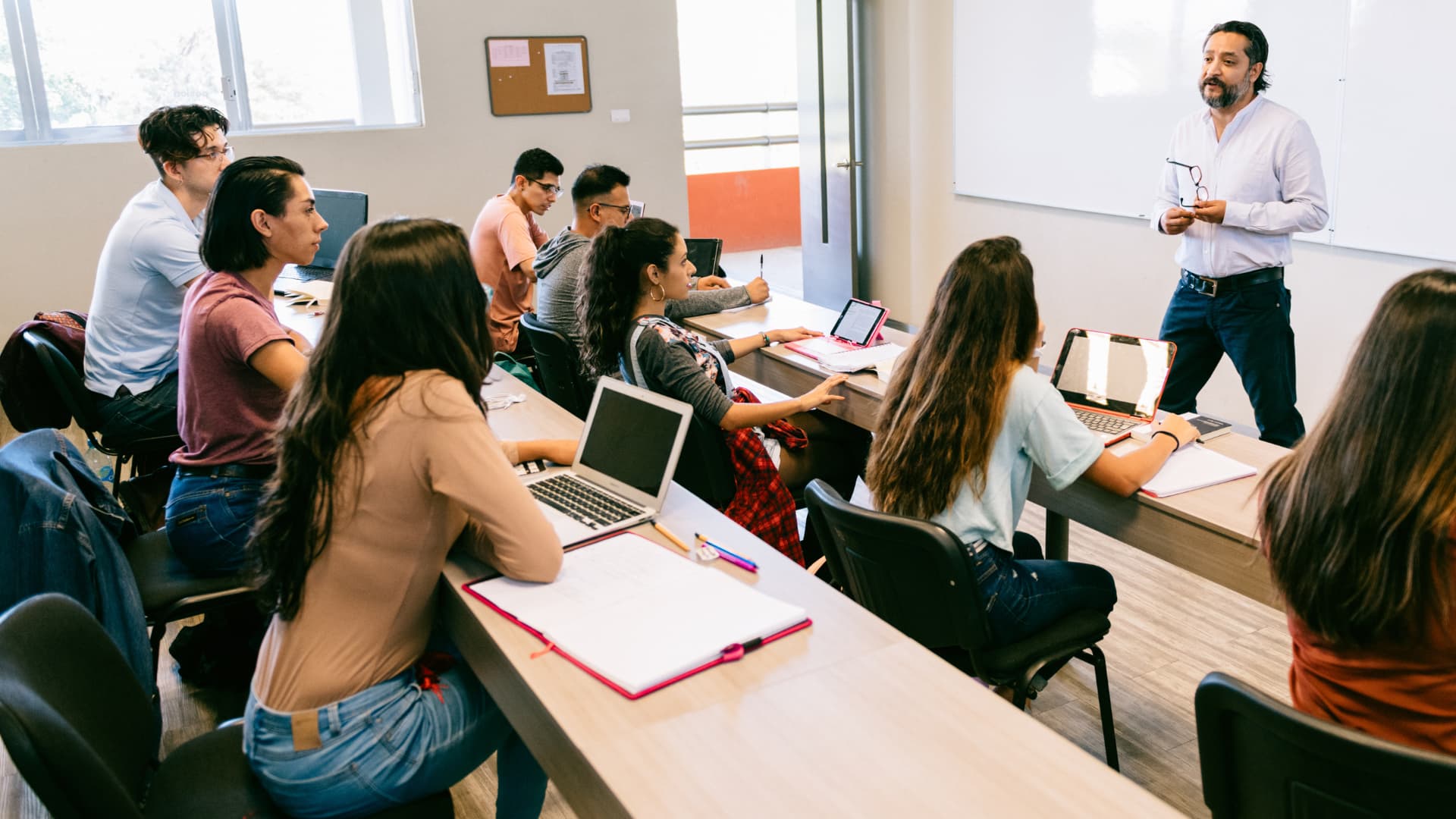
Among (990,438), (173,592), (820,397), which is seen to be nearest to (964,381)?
(990,438)

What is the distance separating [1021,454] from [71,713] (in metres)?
1.54

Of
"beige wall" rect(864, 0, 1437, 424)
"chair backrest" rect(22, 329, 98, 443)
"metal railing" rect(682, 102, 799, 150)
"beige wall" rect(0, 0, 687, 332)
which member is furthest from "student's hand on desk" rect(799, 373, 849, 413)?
"metal railing" rect(682, 102, 799, 150)

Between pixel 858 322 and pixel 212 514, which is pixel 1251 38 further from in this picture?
pixel 212 514

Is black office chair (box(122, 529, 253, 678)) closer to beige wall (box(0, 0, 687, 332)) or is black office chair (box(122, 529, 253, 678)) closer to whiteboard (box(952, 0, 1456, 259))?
whiteboard (box(952, 0, 1456, 259))

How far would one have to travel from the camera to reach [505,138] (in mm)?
6328

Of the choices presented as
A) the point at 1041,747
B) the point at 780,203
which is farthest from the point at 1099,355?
the point at 780,203

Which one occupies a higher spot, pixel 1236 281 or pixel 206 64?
pixel 206 64

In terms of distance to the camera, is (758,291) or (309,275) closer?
(758,291)

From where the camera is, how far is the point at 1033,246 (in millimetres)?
5469

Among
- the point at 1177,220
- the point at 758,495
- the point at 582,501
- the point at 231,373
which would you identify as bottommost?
the point at 758,495

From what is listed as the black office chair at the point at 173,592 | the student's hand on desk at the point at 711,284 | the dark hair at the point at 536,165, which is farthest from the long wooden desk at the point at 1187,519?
the dark hair at the point at 536,165

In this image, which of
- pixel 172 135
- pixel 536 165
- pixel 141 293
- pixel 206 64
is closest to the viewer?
pixel 141 293

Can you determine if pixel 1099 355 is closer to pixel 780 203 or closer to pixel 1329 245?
pixel 1329 245

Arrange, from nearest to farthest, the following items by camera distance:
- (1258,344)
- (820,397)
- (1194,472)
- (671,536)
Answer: (671,536)
(1194,472)
(820,397)
(1258,344)
